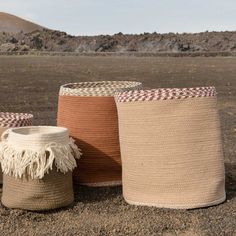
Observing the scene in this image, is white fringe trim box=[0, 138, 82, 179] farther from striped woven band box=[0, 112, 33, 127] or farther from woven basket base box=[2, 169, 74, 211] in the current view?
striped woven band box=[0, 112, 33, 127]

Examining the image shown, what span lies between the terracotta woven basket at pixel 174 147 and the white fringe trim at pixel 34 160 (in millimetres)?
489

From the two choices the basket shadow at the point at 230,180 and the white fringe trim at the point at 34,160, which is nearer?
the white fringe trim at the point at 34,160

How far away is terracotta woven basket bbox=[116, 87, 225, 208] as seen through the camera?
396 centimetres

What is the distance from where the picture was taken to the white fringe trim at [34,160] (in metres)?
3.89

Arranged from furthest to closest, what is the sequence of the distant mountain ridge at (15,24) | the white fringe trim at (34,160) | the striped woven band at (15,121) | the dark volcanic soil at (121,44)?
the distant mountain ridge at (15,24) < the dark volcanic soil at (121,44) < the striped woven band at (15,121) < the white fringe trim at (34,160)

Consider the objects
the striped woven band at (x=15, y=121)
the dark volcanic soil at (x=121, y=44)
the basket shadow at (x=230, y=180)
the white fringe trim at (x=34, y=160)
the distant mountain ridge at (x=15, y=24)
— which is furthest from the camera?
the distant mountain ridge at (x=15, y=24)

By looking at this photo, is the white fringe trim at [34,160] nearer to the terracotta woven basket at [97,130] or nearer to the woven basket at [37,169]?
the woven basket at [37,169]

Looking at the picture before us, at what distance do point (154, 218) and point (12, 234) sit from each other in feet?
3.05

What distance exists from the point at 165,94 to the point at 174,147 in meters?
0.37

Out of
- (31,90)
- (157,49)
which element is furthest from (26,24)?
(31,90)

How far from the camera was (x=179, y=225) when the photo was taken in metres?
3.70

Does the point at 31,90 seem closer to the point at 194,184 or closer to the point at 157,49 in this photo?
the point at 194,184

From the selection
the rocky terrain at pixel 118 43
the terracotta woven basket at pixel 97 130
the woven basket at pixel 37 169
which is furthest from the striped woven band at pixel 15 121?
the rocky terrain at pixel 118 43

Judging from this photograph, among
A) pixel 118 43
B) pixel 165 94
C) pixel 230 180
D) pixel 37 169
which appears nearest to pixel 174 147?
pixel 165 94
